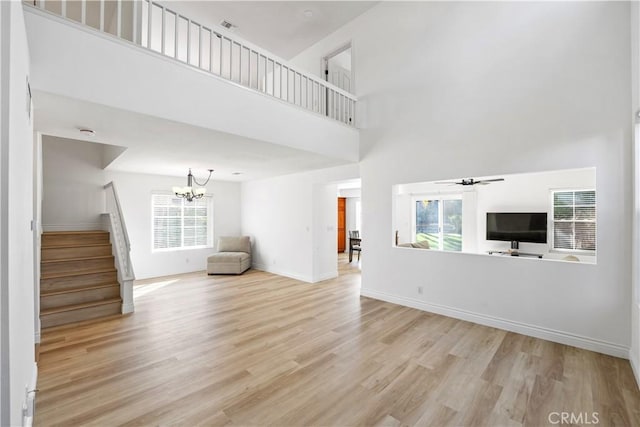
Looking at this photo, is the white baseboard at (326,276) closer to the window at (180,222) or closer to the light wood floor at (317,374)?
the light wood floor at (317,374)

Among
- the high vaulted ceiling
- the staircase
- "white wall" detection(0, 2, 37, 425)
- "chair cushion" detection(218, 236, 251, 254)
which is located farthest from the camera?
"chair cushion" detection(218, 236, 251, 254)

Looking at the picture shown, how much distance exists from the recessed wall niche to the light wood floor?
1781 millimetres

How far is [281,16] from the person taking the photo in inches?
209

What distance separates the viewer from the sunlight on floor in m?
5.29

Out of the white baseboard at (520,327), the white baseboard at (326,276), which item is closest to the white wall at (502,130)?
the white baseboard at (520,327)

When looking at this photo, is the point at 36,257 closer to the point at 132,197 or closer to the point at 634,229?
the point at 132,197

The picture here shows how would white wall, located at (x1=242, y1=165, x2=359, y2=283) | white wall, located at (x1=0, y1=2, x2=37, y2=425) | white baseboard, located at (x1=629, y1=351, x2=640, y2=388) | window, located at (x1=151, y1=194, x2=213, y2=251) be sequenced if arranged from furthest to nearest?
window, located at (x1=151, y1=194, x2=213, y2=251) → white wall, located at (x1=242, y1=165, x2=359, y2=283) → white baseboard, located at (x1=629, y1=351, x2=640, y2=388) → white wall, located at (x1=0, y1=2, x2=37, y2=425)

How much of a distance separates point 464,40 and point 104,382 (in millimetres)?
5591

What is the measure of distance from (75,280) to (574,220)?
8553 mm

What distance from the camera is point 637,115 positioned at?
8.36 ft

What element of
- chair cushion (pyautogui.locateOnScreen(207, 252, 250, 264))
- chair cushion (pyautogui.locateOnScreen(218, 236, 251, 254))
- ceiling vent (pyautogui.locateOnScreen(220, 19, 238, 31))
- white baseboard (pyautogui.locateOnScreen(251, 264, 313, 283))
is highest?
ceiling vent (pyautogui.locateOnScreen(220, 19, 238, 31))

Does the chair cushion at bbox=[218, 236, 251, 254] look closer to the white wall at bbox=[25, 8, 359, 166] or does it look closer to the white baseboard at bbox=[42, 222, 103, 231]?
the white baseboard at bbox=[42, 222, 103, 231]

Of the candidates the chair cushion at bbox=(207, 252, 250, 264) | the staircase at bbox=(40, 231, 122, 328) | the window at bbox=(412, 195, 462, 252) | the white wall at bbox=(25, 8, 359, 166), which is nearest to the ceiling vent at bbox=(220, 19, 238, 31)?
the white wall at bbox=(25, 8, 359, 166)

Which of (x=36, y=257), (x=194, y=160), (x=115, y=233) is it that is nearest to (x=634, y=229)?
(x=194, y=160)
